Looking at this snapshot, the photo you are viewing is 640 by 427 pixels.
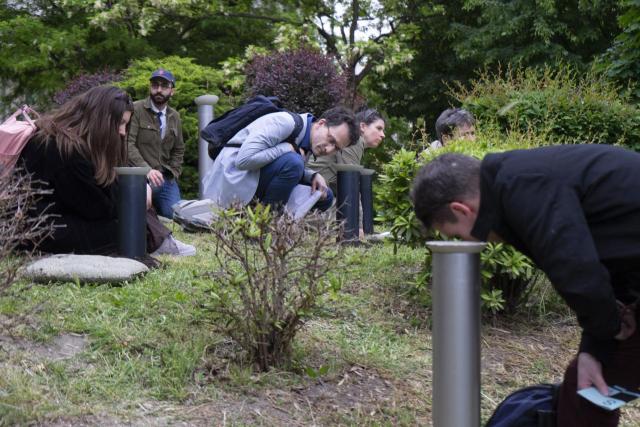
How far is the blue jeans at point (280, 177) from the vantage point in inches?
263

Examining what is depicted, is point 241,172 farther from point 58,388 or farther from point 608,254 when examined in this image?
point 608,254

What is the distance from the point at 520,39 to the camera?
16156mm

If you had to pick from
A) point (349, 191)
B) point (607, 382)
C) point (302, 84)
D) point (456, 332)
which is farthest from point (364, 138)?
point (607, 382)

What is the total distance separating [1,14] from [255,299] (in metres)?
12.3

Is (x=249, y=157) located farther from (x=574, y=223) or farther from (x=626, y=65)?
(x=626, y=65)

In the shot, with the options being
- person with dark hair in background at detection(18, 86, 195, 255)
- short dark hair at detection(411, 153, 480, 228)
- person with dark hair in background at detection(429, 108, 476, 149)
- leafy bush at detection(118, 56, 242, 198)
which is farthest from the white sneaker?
leafy bush at detection(118, 56, 242, 198)

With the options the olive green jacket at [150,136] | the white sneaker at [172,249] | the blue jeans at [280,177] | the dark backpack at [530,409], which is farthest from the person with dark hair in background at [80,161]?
the dark backpack at [530,409]

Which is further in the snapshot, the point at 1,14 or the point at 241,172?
the point at 1,14

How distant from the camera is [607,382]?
2.73m

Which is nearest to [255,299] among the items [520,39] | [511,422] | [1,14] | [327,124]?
[511,422]

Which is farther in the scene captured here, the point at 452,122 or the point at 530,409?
the point at 452,122

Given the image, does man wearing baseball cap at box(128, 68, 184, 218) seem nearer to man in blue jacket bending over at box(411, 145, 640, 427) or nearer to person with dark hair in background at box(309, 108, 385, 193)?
person with dark hair in background at box(309, 108, 385, 193)

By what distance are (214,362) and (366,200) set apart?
16.3 ft

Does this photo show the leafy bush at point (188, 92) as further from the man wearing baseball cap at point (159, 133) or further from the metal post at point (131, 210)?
the metal post at point (131, 210)
